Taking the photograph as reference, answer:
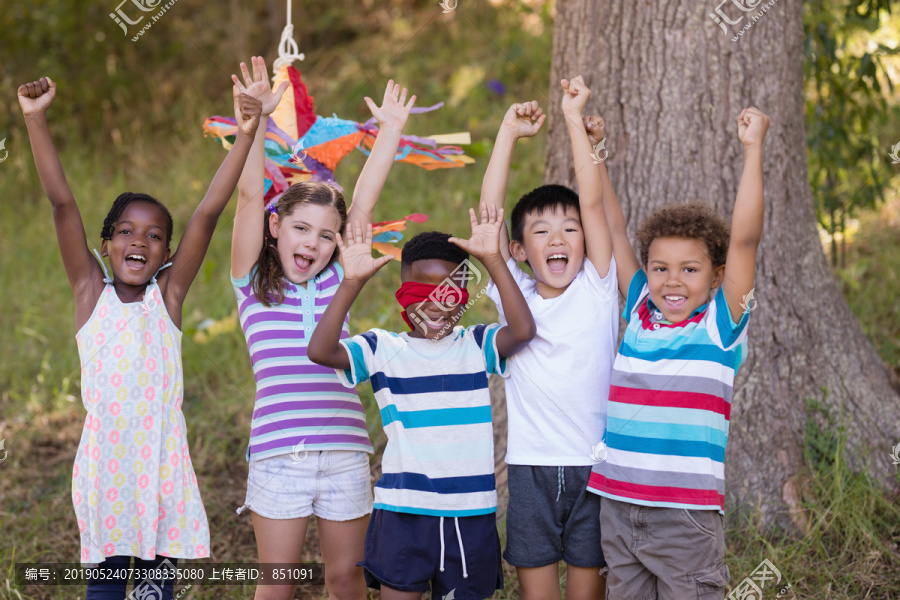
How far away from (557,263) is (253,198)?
89 centimetres

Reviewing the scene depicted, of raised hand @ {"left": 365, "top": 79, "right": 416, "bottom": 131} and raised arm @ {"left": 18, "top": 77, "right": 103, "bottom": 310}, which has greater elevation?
raised hand @ {"left": 365, "top": 79, "right": 416, "bottom": 131}

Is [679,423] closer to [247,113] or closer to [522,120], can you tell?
[522,120]

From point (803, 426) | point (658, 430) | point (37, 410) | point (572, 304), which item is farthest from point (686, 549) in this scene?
point (37, 410)

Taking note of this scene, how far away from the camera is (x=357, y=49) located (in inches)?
293

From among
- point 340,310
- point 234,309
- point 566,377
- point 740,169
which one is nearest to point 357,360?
point 340,310

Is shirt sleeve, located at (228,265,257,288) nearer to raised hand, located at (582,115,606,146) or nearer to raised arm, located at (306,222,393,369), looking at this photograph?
raised arm, located at (306,222,393,369)

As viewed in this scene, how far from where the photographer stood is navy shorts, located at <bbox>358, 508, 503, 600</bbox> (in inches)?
84.5

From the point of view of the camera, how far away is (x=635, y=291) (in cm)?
237

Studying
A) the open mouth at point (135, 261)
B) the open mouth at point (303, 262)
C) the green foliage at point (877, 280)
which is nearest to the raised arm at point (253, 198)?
the open mouth at point (303, 262)

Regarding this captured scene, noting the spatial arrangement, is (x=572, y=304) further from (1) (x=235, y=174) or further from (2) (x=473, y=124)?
(2) (x=473, y=124)

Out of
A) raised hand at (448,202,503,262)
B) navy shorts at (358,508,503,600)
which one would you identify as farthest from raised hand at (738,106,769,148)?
navy shorts at (358,508,503,600)

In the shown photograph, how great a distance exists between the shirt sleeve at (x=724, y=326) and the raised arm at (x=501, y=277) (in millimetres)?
462

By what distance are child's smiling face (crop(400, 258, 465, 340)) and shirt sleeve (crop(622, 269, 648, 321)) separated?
1.52 feet

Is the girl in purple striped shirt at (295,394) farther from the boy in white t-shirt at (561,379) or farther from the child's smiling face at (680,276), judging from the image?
the child's smiling face at (680,276)
